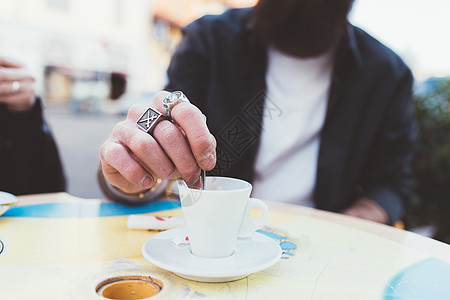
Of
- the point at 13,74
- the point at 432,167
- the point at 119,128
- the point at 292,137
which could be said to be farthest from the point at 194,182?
the point at 432,167

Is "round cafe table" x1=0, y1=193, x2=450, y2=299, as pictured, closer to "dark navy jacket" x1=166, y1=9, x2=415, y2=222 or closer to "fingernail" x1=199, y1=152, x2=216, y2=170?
"fingernail" x1=199, y1=152, x2=216, y2=170

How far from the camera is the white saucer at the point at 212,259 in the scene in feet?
1.36

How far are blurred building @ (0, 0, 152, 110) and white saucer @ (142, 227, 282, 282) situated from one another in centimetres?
834

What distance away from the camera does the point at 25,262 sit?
478mm

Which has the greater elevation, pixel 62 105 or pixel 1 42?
pixel 1 42

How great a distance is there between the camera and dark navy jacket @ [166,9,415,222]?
1151 mm

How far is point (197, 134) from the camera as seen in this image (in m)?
0.46

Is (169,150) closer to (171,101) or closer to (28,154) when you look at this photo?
(171,101)

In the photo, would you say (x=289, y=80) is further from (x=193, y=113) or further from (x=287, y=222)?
(x=193, y=113)

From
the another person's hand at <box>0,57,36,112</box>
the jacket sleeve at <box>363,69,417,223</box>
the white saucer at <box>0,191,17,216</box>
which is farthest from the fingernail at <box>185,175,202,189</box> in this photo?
the jacket sleeve at <box>363,69,417,223</box>

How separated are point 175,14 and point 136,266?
1320 centimetres

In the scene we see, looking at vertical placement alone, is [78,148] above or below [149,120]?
below

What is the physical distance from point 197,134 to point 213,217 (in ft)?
0.34

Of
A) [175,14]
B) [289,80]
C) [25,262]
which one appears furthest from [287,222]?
[175,14]
